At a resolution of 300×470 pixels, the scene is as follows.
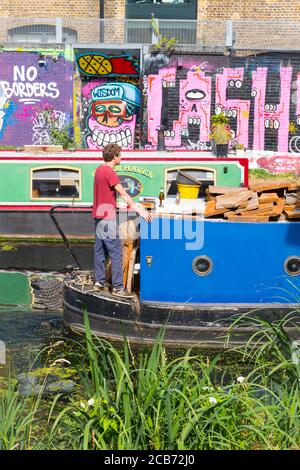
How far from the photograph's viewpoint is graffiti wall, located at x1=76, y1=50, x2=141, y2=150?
20578 mm

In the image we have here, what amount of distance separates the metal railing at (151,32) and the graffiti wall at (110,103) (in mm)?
641

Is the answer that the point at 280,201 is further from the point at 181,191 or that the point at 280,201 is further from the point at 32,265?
the point at 32,265

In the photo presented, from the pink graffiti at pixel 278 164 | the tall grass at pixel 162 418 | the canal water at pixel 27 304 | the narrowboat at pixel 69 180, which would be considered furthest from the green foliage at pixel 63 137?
the tall grass at pixel 162 418

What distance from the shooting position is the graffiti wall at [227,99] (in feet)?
65.3

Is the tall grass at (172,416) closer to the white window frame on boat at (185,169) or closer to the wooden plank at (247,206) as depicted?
the wooden plank at (247,206)

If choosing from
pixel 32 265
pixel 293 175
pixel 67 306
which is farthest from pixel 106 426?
pixel 293 175

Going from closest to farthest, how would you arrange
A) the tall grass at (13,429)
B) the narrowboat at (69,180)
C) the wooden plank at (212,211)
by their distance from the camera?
the tall grass at (13,429)
the wooden plank at (212,211)
the narrowboat at (69,180)

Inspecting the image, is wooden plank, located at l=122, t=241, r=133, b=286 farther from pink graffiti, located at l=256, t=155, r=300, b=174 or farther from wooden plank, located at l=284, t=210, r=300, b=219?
pink graffiti, located at l=256, t=155, r=300, b=174

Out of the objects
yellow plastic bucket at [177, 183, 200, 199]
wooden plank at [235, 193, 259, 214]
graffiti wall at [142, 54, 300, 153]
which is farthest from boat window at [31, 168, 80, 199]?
graffiti wall at [142, 54, 300, 153]

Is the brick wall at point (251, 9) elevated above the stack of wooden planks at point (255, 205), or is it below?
above

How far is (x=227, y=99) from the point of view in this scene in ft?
65.9

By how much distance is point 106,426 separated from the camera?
4871mm

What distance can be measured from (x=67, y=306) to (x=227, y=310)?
177 centimetres

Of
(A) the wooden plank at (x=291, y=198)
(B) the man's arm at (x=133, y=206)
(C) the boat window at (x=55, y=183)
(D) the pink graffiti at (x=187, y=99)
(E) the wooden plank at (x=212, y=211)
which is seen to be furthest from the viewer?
(D) the pink graffiti at (x=187, y=99)
